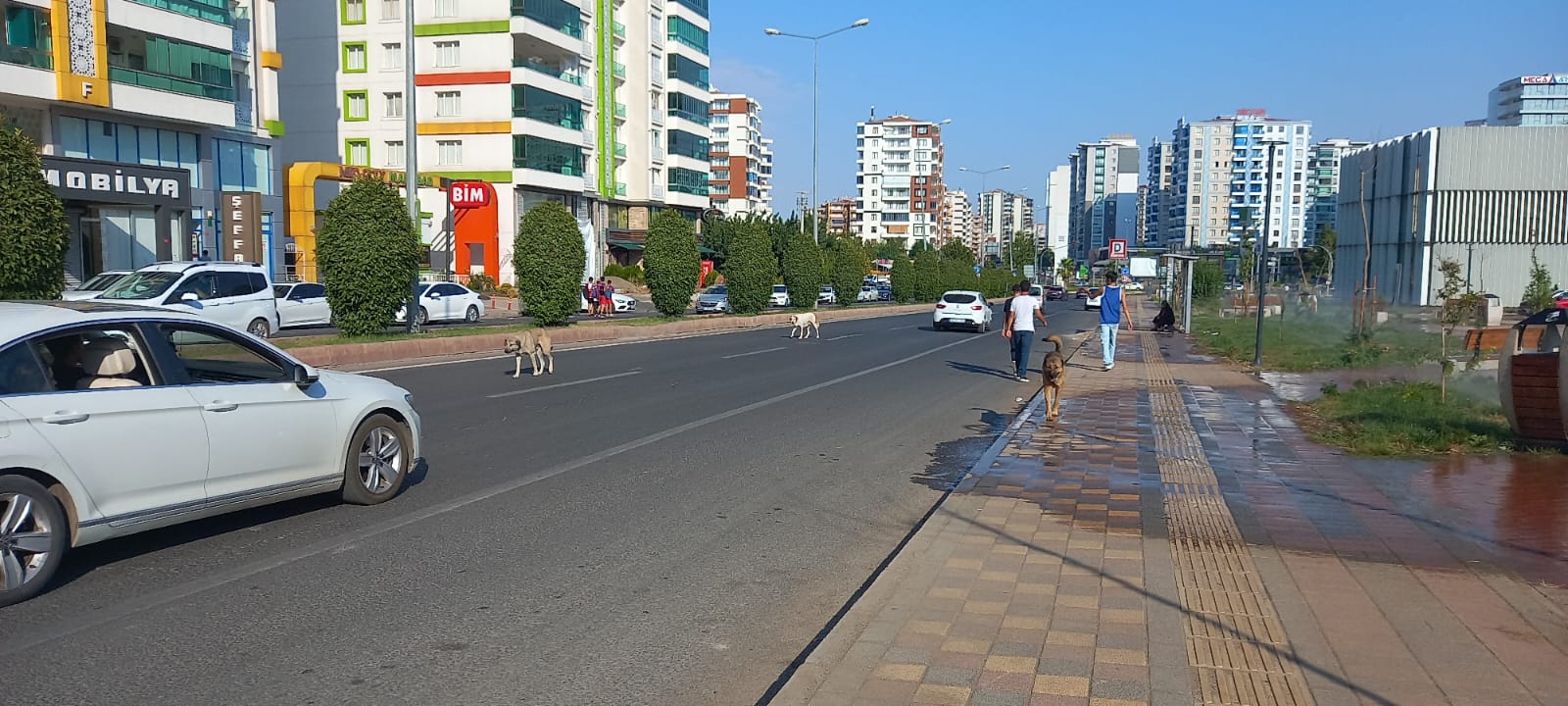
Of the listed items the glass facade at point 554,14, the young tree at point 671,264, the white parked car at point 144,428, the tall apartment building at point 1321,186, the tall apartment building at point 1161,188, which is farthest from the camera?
the tall apartment building at point 1161,188

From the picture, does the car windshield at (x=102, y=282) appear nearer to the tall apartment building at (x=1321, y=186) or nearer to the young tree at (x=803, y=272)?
the young tree at (x=803, y=272)

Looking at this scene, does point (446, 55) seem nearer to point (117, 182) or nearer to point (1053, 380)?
point (117, 182)

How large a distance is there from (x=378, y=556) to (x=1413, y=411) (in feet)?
35.5

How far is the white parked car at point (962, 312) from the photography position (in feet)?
120

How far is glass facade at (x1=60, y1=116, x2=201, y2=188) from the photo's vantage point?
33.1 m

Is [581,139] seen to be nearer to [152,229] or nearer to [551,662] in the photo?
[152,229]

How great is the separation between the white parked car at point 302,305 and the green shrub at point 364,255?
7.31m

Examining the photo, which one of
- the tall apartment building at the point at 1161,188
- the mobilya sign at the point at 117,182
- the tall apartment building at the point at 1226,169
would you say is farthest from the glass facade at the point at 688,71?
the tall apartment building at the point at 1161,188

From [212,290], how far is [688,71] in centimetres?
5438

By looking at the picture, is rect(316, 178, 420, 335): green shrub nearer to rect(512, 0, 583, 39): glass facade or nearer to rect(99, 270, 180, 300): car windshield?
rect(99, 270, 180, 300): car windshield

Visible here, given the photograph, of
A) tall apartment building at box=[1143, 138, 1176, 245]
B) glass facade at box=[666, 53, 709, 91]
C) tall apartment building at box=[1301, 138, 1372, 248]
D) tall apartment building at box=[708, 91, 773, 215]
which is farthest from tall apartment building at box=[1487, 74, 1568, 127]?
glass facade at box=[666, 53, 709, 91]

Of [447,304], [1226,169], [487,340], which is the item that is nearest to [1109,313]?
[487,340]

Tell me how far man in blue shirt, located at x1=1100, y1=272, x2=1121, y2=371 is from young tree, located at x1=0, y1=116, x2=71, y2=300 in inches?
700

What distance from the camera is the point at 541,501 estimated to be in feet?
26.1
